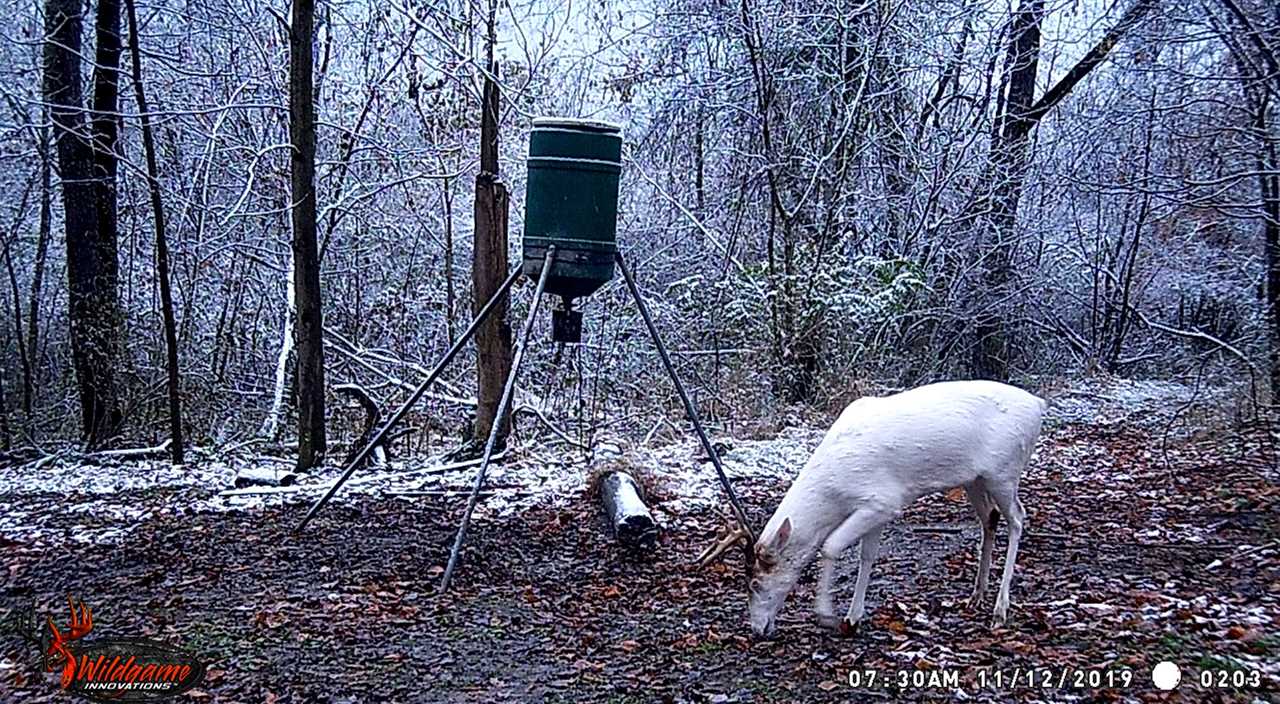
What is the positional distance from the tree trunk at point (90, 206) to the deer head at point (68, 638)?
14.8ft

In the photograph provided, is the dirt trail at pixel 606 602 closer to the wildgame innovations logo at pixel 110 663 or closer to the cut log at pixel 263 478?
the wildgame innovations logo at pixel 110 663

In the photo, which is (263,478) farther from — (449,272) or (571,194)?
(449,272)

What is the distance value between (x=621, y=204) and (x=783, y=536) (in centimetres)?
917

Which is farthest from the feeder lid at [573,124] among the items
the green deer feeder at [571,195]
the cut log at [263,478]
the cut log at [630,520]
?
the cut log at [263,478]

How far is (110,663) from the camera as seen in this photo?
4.55 meters

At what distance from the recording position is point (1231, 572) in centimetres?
566

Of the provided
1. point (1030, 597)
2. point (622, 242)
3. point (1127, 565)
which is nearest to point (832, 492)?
point (1030, 597)

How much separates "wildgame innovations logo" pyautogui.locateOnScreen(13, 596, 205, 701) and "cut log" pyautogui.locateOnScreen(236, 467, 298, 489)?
2.90 meters

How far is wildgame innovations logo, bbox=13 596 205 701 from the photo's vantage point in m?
4.31

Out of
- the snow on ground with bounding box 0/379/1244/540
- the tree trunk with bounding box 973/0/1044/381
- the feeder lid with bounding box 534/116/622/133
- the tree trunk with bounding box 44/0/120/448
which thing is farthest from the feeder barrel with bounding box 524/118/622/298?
the tree trunk with bounding box 973/0/1044/381

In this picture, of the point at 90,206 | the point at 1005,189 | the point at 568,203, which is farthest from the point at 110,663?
the point at 1005,189

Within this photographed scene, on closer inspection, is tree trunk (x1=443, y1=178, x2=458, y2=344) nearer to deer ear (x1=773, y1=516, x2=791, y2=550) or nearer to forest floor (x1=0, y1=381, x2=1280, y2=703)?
forest floor (x1=0, y1=381, x2=1280, y2=703)

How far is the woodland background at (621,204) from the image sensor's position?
996 cm

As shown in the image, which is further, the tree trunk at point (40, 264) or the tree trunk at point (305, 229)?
the tree trunk at point (40, 264)
